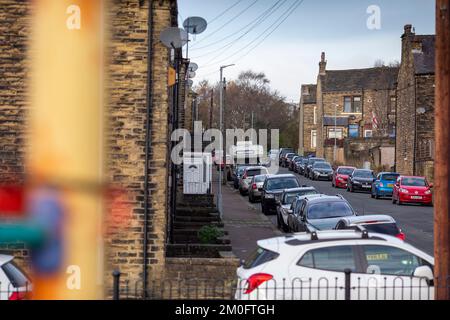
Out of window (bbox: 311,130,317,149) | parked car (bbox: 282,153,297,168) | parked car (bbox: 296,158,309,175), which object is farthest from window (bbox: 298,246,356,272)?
window (bbox: 311,130,317,149)

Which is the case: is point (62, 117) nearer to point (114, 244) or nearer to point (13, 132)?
point (13, 132)

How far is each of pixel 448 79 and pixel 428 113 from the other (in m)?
42.5

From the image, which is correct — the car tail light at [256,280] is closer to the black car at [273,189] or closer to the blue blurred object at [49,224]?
the blue blurred object at [49,224]

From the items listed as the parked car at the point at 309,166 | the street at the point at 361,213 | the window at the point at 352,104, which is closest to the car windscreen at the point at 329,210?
the street at the point at 361,213

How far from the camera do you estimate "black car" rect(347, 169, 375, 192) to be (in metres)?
48.1

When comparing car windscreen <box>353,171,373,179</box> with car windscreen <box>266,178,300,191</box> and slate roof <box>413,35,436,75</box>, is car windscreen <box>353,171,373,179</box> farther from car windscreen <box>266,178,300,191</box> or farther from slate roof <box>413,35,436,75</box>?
car windscreen <box>266,178,300,191</box>

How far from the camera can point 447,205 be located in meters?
10.9

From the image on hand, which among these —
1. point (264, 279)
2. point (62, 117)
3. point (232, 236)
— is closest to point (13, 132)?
point (62, 117)

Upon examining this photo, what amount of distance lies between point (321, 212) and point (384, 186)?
2110 cm

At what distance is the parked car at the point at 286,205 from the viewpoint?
27.8 metres

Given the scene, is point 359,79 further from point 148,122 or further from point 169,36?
point 169,36

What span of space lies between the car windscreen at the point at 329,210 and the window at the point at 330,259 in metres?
11.2

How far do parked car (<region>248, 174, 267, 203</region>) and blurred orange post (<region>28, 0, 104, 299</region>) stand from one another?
27.2 meters

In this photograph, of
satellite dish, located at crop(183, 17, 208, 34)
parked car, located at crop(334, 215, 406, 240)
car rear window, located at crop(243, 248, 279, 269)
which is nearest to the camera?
car rear window, located at crop(243, 248, 279, 269)
